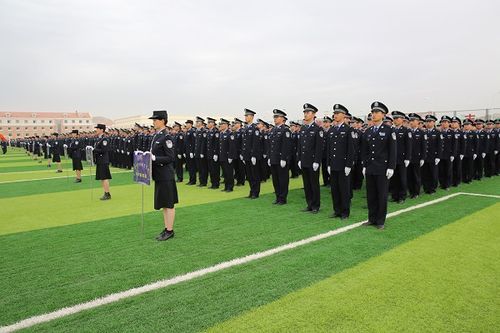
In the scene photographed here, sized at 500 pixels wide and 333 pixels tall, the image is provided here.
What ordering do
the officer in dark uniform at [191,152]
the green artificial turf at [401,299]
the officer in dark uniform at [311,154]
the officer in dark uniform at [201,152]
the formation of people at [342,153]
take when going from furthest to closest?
the officer in dark uniform at [191,152]
the officer in dark uniform at [201,152]
the officer in dark uniform at [311,154]
the formation of people at [342,153]
the green artificial turf at [401,299]

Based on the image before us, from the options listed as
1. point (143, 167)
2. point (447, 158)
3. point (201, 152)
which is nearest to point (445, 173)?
point (447, 158)

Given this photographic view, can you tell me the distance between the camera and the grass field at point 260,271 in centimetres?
332

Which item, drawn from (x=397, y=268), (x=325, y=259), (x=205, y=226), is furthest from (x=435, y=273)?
(x=205, y=226)

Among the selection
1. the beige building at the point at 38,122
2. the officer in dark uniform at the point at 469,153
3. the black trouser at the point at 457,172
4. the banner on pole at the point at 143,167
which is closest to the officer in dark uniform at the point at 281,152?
the banner on pole at the point at 143,167

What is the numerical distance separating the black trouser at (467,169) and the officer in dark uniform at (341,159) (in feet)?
24.1

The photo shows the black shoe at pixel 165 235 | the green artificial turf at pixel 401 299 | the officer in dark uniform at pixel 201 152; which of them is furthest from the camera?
the officer in dark uniform at pixel 201 152

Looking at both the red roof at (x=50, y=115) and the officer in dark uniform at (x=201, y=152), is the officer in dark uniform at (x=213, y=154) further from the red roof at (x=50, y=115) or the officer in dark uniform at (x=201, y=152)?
the red roof at (x=50, y=115)

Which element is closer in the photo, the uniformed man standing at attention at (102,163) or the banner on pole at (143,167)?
the banner on pole at (143,167)

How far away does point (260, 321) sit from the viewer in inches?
128

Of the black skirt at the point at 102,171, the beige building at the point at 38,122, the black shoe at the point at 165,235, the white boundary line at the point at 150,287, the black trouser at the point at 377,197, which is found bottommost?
the white boundary line at the point at 150,287

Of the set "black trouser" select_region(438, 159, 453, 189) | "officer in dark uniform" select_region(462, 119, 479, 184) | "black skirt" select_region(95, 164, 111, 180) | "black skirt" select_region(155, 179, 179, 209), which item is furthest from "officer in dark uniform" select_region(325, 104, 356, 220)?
"officer in dark uniform" select_region(462, 119, 479, 184)

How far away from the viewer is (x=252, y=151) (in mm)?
10422

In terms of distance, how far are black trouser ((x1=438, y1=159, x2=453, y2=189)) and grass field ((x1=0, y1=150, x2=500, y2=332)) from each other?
2818 mm

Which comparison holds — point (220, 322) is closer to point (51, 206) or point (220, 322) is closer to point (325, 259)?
point (325, 259)
